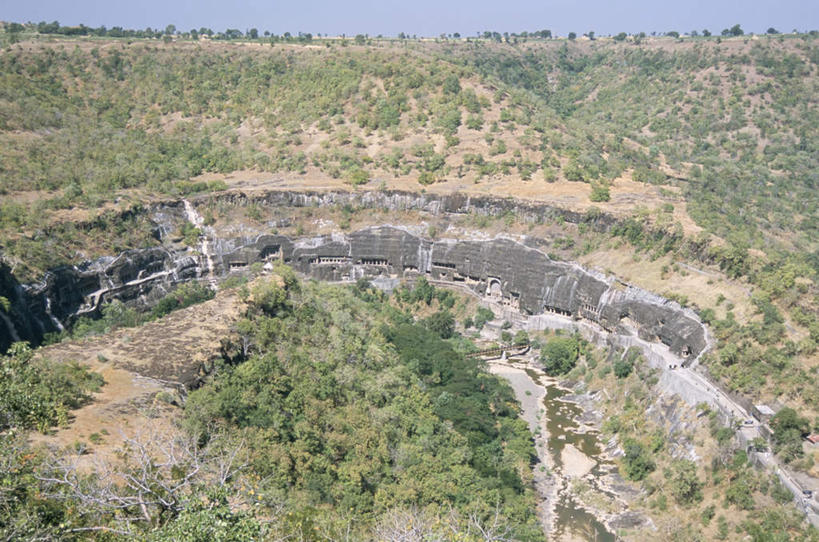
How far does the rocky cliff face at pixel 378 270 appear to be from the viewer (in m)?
46.4

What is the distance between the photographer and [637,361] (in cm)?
4559

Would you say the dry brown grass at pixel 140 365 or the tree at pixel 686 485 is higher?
the dry brown grass at pixel 140 365

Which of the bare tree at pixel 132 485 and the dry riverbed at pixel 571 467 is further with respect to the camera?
the dry riverbed at pixel 571 467

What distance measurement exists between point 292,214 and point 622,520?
4039 cm

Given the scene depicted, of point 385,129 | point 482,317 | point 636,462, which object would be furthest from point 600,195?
point 636,462

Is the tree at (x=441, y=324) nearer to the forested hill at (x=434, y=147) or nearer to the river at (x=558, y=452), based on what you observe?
the river at (x=558, y=452)

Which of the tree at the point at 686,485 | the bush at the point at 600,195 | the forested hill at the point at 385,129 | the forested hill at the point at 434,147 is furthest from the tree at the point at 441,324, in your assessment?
the tree at the point at 686,485

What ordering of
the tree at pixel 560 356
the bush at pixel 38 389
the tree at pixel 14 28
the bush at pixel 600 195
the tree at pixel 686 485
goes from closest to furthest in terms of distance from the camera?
the bush at pixel 38 389 → the tree at pixel 686 485 → the tree at pixel 560 356 → the bush at pixel 600 195 → the tree at pixel 14 28

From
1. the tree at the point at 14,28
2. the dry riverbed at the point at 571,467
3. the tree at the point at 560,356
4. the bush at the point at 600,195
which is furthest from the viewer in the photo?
the tree at the point at 14,28

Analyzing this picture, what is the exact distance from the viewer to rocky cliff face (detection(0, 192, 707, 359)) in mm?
46438

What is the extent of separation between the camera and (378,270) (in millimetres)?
61938

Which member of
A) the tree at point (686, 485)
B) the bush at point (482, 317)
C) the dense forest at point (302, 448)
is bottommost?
the bush at point (482, 317)

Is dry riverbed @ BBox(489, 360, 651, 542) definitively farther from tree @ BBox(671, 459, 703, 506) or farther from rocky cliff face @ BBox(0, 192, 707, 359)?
rocky cliff face @ BBox(0, 192, 707, 359)

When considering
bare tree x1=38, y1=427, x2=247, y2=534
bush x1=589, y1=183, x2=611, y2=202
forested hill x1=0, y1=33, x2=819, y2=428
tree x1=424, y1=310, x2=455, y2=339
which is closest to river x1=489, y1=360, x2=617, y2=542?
tree x1=424, y1=310, x2=455, y2=339
